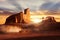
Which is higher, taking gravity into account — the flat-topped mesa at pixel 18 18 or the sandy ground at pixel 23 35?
the flat-topped mesa at pixel 18 18

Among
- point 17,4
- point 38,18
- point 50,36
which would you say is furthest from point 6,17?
point 50,36

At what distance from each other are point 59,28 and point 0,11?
1168 mm

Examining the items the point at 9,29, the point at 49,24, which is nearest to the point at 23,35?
the point at 9,29

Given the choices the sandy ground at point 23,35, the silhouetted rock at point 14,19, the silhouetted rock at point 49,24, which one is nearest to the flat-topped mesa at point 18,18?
the silhouetted rock at point 14,19

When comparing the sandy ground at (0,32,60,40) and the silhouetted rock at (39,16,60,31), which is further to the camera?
the silhouetted rock at (39,16,60,31)

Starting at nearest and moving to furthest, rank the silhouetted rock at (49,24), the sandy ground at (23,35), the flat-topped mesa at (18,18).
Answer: the sandy ground at (23,35) → the flat-topped mesa at (18,18) → the silhouetted rock at (49,24)

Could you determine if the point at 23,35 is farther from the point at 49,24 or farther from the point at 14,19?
the point at 49,24

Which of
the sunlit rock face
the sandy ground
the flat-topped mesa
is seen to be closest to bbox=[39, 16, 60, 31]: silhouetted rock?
the sandy ground

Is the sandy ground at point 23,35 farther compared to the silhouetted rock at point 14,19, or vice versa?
the silhouetted rock at point 14,19

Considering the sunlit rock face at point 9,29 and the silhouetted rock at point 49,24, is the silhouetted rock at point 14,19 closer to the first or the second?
the sunlit rock face at point 9,29

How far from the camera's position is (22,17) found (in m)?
3.25

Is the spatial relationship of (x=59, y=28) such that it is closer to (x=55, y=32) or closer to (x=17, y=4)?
(x=55, y=32)

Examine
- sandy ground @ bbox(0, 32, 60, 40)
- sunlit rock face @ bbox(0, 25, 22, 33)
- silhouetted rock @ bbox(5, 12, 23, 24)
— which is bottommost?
sandy ground @ bbox(0, 32, 60, 40)

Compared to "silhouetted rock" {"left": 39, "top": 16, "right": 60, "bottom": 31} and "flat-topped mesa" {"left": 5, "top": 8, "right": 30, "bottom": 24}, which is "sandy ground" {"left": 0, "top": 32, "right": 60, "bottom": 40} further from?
"flat-topped mesa" {"left": 5, "top": 8, "right": 30, "bottom": 24}
